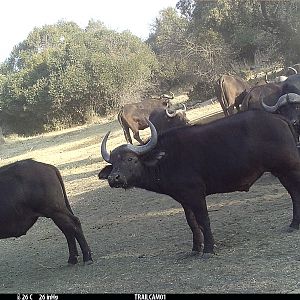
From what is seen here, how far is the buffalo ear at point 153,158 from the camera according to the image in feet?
27.0

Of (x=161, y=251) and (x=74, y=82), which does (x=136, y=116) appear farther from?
(x=74, y=82)

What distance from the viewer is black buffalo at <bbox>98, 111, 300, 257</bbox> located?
7.86 meters

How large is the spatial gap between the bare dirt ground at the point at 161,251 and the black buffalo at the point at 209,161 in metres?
0.56

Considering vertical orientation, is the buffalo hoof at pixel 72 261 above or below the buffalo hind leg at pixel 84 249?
below

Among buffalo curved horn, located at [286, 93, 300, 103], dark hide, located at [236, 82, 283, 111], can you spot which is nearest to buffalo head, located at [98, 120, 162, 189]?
buffalo curved horn, located at [286, 93, 300, 103]

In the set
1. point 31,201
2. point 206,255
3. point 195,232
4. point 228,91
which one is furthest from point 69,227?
point 228,91

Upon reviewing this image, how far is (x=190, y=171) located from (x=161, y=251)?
1.39 m

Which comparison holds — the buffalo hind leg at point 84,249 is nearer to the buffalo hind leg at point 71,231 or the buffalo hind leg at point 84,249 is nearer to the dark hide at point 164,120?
the buffalo hind leg at point 71,231

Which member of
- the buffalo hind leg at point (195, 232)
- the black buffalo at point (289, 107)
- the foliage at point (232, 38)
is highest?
the foliage at point (232, 38)

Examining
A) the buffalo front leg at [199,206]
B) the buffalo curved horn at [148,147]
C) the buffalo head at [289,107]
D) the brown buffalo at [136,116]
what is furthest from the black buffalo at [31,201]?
the brown buffalo at [136,116]

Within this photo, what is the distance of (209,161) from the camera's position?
317 inches

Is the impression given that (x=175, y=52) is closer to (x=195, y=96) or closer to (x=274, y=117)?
(x=195, y=96)

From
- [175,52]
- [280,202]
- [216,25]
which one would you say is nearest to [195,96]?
[175,52]

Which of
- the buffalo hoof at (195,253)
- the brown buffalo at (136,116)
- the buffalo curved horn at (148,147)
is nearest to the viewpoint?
the buffalo hoof at (195,253)
